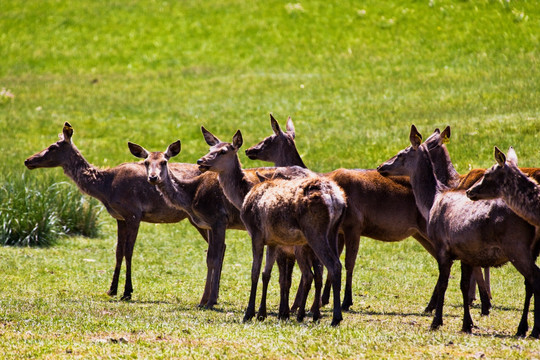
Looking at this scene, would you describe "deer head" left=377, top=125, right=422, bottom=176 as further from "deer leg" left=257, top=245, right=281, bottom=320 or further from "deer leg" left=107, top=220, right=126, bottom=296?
"deer leg" left=107, top=220, right=126, bottom=296

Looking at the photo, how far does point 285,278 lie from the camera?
12.6 meters

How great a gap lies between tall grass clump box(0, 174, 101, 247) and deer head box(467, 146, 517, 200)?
1268 cm

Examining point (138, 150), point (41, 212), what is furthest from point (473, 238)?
point (41, 212)

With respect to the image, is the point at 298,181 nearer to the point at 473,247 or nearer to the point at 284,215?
the point at 284,215

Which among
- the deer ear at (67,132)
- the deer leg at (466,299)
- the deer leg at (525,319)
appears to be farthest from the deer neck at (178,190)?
the deer leg at (525,319)

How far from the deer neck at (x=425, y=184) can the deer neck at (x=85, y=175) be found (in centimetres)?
662

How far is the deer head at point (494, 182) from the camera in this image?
10680mm

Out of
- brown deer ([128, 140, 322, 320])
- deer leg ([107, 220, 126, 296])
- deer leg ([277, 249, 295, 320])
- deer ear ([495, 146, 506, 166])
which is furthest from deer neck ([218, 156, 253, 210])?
deer ear ([495, 146, 506, 166])

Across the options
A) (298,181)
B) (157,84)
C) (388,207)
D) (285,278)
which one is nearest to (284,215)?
(298,181)

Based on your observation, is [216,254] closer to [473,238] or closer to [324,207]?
[324,207]

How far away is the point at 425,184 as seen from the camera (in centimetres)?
1271

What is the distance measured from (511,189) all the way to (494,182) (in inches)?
11.1

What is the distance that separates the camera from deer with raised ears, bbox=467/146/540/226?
10234 millimetres

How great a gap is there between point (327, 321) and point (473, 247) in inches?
93.4
